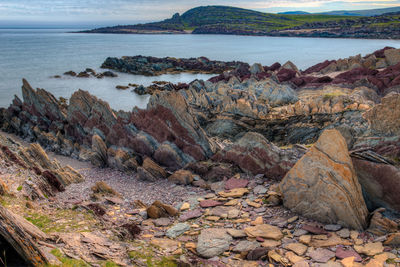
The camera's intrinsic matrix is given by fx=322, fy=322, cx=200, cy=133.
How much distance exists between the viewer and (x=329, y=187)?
13.6 meters

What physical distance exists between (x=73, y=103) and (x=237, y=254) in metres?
29.3

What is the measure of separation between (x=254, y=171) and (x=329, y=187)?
6455 millimetres

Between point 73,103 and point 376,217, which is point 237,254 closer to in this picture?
point 376,217

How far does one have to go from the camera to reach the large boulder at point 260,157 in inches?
725

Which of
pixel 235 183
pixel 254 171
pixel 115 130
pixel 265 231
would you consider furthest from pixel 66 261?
pixel 115 130

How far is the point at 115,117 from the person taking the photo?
32031 mm

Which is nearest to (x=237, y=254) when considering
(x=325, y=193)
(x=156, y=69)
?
(x=325, y=193)

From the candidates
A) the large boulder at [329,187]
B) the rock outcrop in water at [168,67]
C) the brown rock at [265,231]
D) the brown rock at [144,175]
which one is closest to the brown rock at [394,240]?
the large boulder at [329,187]

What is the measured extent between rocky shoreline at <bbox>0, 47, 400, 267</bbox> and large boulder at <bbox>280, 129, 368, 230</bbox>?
42mm

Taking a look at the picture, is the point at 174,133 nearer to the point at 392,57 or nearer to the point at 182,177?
the point at 182,177

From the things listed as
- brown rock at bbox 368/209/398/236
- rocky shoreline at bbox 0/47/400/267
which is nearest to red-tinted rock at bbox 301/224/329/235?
rocky shoreline at bbox 0/47/400/267

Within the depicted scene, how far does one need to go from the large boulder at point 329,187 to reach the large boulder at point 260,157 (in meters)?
3.59

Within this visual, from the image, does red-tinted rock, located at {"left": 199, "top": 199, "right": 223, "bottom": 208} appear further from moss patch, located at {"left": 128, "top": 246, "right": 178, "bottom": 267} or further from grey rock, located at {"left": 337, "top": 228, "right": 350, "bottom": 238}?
grey rock, located at {"left": 337, "top": 228, "right": 350, "bottom": 238}

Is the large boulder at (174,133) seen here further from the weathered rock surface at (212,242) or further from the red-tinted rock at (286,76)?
the red-tinted rock at (286,76)
